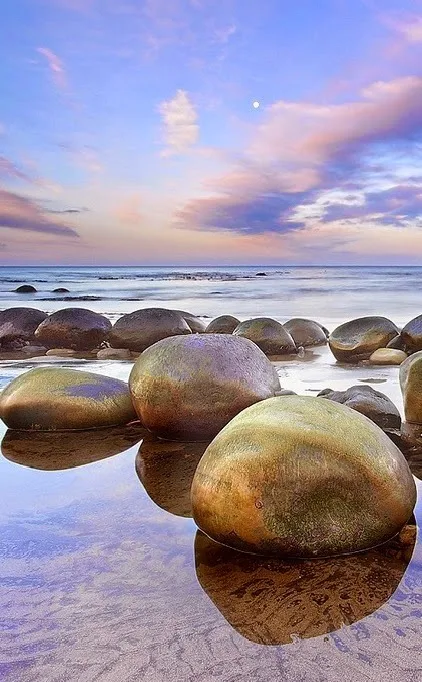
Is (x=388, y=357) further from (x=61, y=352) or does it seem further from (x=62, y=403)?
(x=61, y=352)

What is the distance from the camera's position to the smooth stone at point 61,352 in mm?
8327

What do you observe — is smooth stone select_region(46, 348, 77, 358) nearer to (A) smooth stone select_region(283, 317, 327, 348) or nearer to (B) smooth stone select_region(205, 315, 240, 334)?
(B) smooth stone select_region(205, 315, 240, 334)

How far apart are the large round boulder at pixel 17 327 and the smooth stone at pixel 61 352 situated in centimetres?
64

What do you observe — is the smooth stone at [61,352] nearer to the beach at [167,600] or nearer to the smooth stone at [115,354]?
the smooth stone at [115,354]

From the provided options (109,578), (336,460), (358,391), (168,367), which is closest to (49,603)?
(109,578)

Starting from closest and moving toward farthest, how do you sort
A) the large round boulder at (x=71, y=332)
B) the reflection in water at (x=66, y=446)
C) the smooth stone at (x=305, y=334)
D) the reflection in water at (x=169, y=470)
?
1. the reflection in water at (x=169, y=470)
2. the reflection in water at (x=66, y=446)
3. the large round boulder at (x=71, y=332)
4. the smooth stone at (x=305, y=334)

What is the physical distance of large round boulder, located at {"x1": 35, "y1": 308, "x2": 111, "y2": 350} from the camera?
8.87 m

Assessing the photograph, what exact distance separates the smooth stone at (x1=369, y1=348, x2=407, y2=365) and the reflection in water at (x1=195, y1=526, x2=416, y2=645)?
15.5 ft

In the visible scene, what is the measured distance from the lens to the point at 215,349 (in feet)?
13.6

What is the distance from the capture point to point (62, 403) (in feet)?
14.0

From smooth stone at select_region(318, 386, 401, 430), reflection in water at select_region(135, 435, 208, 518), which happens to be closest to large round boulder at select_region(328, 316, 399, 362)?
smooth stone at select_region(318, 386, 401, 430)

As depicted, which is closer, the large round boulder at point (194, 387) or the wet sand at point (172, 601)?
the wet sand at point (172, 601)

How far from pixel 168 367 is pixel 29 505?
4.59 ft

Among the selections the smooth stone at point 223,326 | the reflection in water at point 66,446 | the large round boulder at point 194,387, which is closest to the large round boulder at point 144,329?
the smooth stone at point 223,326
